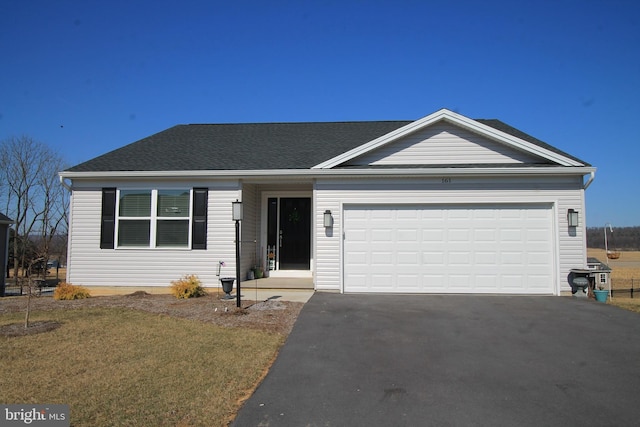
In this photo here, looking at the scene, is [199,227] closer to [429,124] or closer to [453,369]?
[429,124]

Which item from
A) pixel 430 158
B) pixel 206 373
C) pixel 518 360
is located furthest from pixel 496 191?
pixel 206 373

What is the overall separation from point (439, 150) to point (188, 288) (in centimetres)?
718

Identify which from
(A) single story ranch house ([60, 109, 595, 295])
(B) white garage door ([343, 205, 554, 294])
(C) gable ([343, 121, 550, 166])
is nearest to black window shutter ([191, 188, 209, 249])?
(A) single story ranch house ([60, 109, 595, 295])

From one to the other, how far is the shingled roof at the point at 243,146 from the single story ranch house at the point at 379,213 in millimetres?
100

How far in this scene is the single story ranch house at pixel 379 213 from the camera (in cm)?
991

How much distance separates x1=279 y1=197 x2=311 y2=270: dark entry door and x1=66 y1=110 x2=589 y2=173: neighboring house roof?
5.51 ft

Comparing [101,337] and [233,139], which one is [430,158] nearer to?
[233,139]

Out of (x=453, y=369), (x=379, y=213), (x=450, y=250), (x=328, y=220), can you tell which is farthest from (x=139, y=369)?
Result: (x=450, y=250)

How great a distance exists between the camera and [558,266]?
973 cm

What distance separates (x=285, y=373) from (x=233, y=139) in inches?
397

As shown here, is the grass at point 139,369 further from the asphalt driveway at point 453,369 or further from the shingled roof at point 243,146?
the shingled roof at point 243,146

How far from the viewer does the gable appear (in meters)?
10.4

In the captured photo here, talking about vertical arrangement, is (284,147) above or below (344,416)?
above

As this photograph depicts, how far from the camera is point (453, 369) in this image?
196 inches
